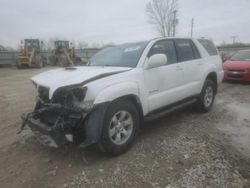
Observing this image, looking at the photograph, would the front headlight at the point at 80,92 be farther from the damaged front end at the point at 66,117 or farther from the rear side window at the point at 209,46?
the rear side window at the point at 209,46

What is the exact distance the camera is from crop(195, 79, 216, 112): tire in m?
5.60

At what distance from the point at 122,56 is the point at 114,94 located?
1.30m

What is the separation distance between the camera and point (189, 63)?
5109 millimetres

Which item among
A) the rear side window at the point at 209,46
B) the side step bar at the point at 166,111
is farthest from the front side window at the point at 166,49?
the rear side window at the point at 209,46

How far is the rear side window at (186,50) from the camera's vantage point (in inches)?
197

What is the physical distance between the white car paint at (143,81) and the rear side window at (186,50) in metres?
0.12

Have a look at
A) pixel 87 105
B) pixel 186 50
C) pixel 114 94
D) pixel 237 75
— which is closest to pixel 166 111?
pixel 114 94

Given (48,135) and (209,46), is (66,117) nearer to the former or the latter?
(48,135)

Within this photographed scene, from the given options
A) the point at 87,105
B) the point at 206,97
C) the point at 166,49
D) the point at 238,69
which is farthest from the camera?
the point at 238,69

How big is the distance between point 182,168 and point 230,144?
1.25 meters

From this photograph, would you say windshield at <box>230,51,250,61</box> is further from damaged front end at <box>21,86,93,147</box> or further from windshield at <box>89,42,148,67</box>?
damaged front end at <box>21,86,93,147</box>

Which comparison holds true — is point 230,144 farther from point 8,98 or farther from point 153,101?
point 8,98


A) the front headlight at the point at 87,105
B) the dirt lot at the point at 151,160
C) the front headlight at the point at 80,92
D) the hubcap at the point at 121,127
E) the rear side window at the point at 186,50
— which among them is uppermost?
the rear side window at the point at 186,50

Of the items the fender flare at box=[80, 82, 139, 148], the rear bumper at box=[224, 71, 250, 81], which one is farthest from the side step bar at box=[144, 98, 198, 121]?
the rear bumper at box=[224, 71, 250, 81]
